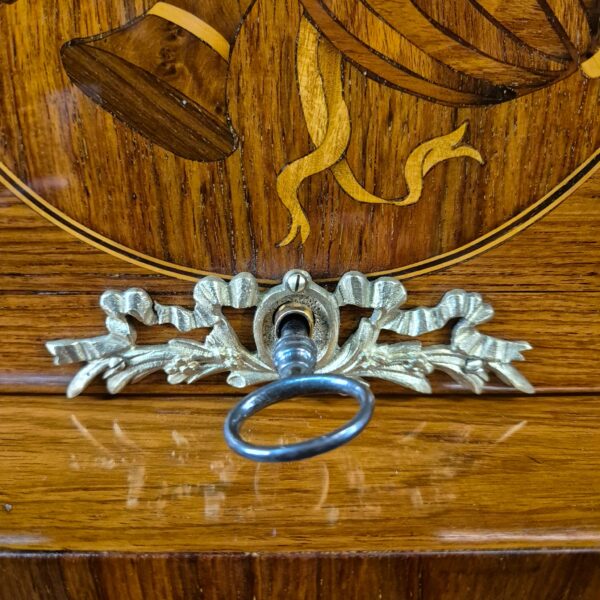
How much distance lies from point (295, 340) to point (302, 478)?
9 cm

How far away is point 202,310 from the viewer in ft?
1.41

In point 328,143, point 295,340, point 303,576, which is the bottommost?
point 303,576

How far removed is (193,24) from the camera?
35cm

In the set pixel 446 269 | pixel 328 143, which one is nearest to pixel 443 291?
pixel 446 269

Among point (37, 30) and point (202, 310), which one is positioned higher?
point (37, 30)

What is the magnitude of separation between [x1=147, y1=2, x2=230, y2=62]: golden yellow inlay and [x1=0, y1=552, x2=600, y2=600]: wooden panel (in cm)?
28

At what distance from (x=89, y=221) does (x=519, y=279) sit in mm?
277

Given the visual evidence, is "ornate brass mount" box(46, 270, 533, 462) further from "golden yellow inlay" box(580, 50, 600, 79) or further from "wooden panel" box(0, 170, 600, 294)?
"golden yellow inlay" box(580, 50, 600, 79)

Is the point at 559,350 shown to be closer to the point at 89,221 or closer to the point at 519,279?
the point at 519,279

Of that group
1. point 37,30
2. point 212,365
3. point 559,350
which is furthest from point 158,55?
point 559,350

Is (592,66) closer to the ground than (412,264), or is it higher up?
higher up

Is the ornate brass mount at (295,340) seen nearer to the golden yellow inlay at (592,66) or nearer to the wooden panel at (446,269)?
the wooden panel at (446,269)

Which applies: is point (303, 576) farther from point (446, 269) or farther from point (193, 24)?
point (193, 24)

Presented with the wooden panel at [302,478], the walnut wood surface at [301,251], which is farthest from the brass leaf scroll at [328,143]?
the wooden panel at [302,478]
